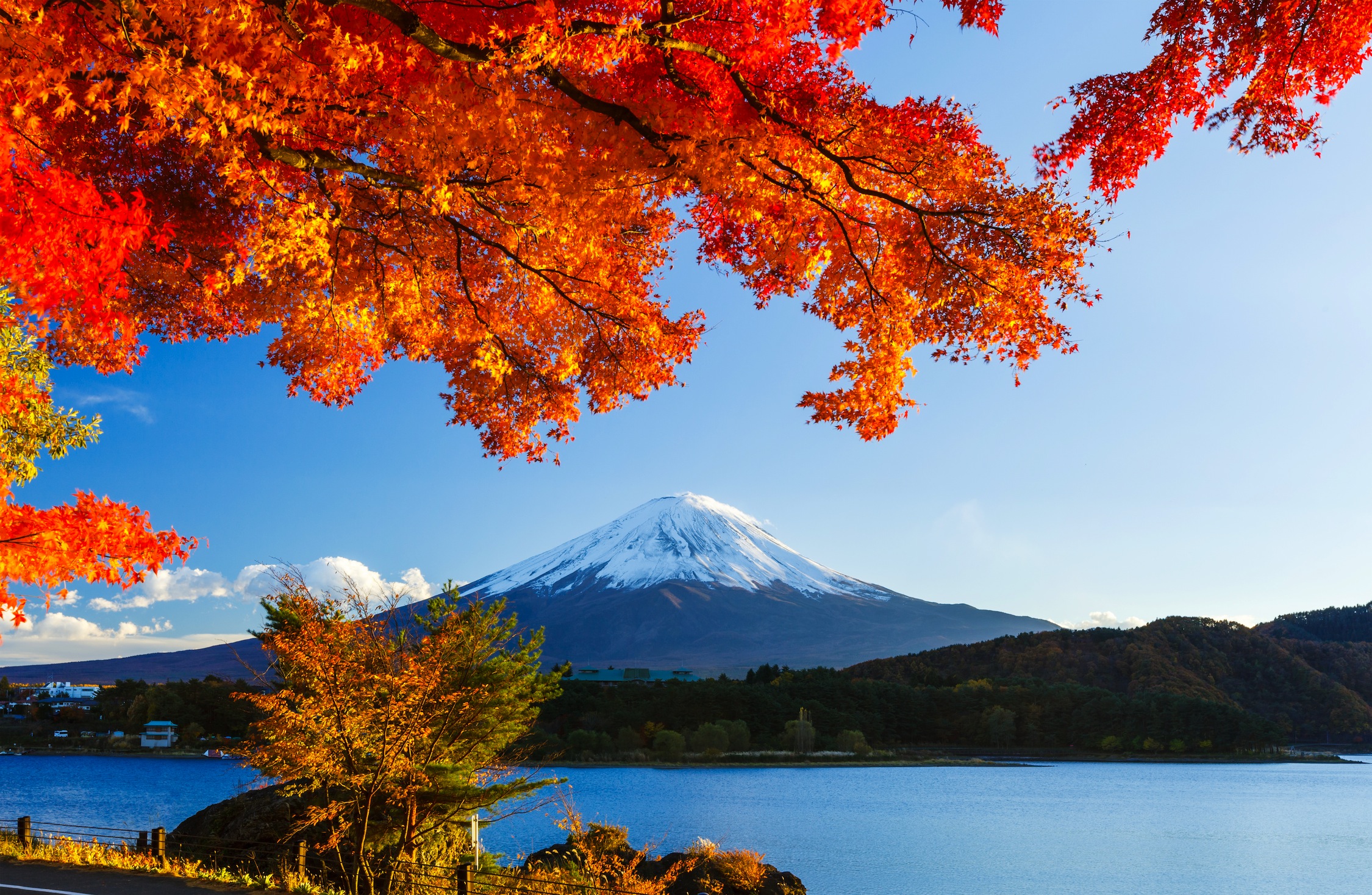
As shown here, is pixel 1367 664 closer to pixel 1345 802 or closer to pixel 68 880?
pixel 1345 802

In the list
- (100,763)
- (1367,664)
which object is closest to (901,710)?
(1367,664)

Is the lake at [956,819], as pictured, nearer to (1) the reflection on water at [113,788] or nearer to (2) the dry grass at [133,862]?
(1) the reflection on water at [113,788]

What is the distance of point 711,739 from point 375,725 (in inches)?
2305

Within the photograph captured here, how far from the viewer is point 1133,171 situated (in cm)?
630

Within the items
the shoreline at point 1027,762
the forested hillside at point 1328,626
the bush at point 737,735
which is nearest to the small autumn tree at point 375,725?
the shoreline at point 1027,762

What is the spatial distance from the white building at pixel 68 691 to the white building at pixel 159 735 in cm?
3609

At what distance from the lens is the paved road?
849 centimetres

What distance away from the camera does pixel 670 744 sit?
62188 millimetres

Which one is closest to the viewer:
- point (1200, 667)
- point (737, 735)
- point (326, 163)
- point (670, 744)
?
point (326, 163)

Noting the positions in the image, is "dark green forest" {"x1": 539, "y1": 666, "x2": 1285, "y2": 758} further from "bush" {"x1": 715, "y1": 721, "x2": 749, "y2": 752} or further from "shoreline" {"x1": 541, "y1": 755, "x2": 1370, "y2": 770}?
"shoreline" {"x1": 541, "y1": 755, "x2": 1370, "y2": 770}

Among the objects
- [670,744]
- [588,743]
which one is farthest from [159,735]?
[670,744]

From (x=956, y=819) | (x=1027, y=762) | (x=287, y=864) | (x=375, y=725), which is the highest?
(x=375, y=725)

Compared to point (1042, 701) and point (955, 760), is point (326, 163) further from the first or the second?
point (1042, 701)

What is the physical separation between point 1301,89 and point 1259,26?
490 millimetres
